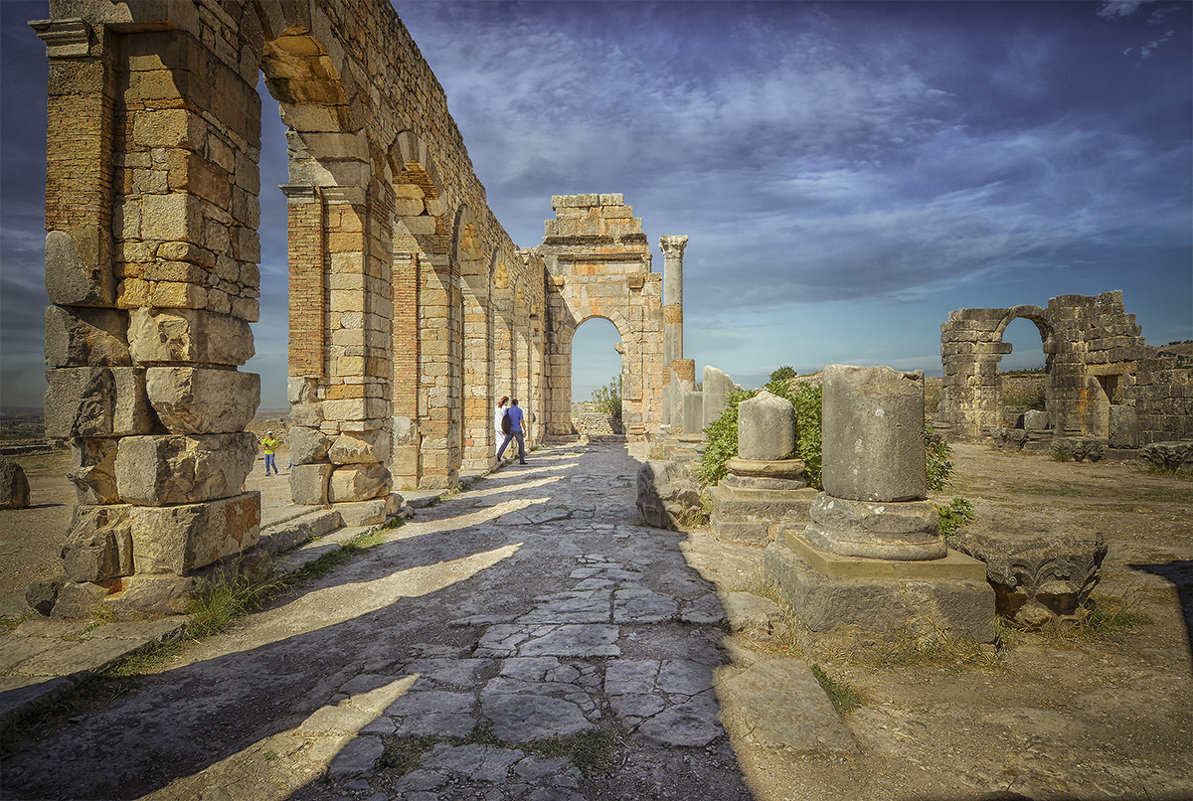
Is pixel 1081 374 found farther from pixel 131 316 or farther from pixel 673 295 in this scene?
pixel 131 316

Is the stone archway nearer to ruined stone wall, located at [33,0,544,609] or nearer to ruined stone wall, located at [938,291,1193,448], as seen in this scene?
ruined stone wall, located at [938,291,1193,448]

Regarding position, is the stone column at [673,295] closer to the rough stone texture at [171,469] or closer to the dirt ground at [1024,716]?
the dirt ground at [1024,716]

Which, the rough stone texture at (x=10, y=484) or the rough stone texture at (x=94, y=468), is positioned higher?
the rough stone texture at (x=94, y=468)

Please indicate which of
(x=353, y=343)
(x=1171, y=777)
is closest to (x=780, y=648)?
(x=1171, y=777)

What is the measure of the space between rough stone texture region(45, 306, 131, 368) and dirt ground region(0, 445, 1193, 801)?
6.03 feet

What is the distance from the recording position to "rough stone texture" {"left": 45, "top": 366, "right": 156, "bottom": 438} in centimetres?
361

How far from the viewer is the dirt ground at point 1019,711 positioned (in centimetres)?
216

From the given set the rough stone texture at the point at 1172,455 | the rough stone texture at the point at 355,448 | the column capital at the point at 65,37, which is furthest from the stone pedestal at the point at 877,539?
the rough stone texture at the point at 1172,455

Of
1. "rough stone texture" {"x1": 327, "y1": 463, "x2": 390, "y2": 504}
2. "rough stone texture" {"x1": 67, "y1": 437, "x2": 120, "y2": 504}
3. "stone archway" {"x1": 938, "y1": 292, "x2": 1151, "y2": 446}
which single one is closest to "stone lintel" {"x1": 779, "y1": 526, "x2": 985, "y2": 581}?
"rough stone texture" {"x1": 67, "y1": 437, "x2": 120, "y2": 504}

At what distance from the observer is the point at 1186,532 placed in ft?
20.6

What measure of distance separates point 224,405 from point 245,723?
7.53 ft

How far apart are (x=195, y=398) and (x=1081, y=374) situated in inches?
831

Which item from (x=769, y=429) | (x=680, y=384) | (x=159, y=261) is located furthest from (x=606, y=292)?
(x=159, y=261)

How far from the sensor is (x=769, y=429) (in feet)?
20.7
